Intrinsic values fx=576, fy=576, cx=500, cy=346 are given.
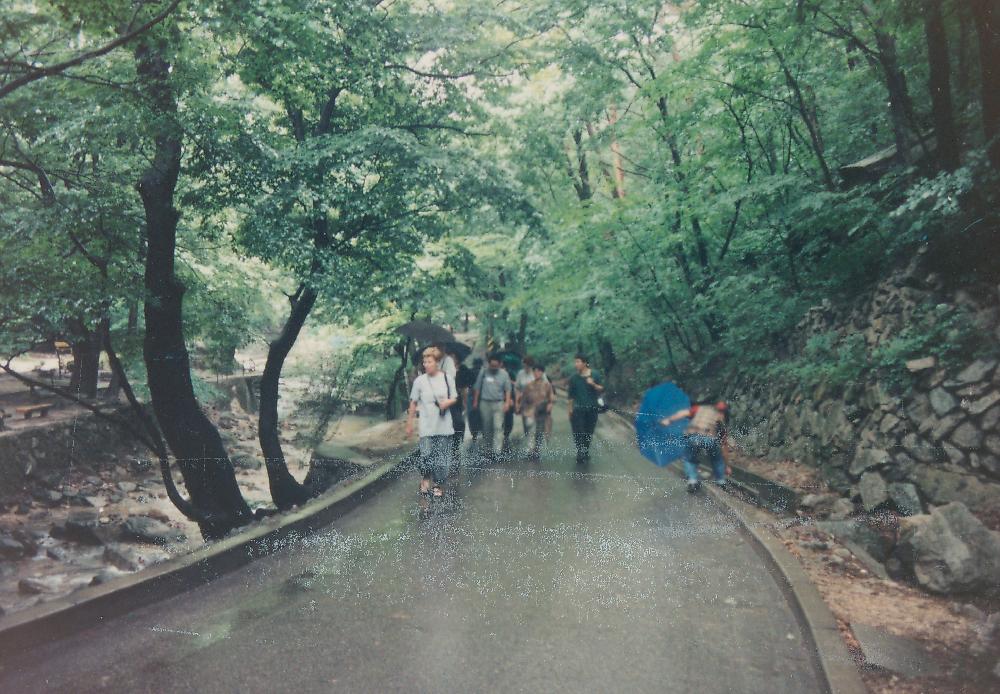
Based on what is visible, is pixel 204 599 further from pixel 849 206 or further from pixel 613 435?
pixel 613 435

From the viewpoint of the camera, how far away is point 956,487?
241 inches

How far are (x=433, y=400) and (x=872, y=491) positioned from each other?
5.50 m

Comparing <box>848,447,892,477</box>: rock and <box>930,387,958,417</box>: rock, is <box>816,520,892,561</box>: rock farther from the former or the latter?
<box>930,387,958,417</box>: rock

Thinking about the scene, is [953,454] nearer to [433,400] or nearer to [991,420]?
[991,420]

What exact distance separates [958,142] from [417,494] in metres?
8.88

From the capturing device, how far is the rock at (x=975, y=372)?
21.2ft

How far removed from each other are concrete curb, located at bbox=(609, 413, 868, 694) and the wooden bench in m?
16.7

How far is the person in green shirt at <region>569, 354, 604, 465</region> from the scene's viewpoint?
383 inches

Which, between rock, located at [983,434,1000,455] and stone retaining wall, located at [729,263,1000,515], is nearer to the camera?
rock, located at [983,434,1000,455]

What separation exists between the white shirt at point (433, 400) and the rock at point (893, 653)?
4.69 m

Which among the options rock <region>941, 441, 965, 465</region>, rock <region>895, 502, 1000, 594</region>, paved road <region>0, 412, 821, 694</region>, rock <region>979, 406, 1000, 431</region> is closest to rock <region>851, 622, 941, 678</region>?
paved road <region>0, 412, 821, 694</region>

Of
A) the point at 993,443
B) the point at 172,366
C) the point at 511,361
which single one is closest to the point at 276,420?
the point at 172,366

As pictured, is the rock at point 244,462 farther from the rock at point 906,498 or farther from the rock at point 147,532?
the rock at point 906,498

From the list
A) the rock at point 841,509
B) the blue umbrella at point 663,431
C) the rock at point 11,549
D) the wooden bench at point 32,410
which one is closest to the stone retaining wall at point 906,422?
the rock at point 841,509
